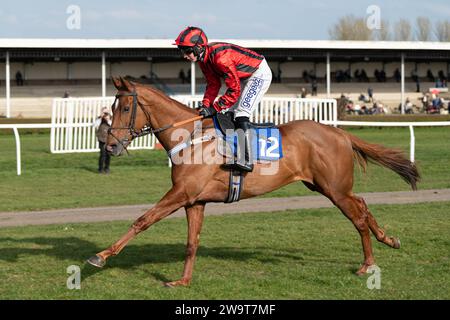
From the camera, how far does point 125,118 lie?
712cm

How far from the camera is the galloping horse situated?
22.8 ft

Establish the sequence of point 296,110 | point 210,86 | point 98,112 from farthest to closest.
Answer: point 98,112
point 296,110
point 210,86

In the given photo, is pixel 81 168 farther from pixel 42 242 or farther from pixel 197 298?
pixel 197 298

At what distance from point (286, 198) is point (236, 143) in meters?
6.31

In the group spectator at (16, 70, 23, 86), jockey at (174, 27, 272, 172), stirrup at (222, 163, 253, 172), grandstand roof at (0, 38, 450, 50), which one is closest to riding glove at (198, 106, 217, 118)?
jockey at (174, 27, 272, 172)

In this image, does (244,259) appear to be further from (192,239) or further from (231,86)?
(231,86)

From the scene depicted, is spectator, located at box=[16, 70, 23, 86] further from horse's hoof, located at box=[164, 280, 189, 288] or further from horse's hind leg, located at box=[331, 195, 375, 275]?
horse's hoof, located at box=[164, 280, 189, 288]

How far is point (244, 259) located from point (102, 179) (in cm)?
913

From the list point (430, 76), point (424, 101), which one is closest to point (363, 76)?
point (424, 101)

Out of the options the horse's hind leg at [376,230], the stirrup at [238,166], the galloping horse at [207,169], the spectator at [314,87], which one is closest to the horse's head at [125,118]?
the galloping horse at [207,169]

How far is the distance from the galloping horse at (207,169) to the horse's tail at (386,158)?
0.03 metres

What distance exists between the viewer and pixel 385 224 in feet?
33.3

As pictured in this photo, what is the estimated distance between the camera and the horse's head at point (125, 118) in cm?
706
